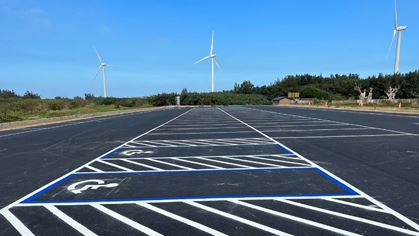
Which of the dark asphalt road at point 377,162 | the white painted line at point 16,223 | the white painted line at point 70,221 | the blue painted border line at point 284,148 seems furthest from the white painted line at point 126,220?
the blue painted border line at point 284,148

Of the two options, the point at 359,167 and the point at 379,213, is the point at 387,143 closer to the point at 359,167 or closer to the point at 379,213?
the point at 359,167

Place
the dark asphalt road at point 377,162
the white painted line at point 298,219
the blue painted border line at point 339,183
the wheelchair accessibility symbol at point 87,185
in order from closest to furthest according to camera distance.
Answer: the white painted line at point 298,219 < the dark asphalt road at point 377,162 < the blue painted border line at point 339,183 < the wheelchair accessibility symbol at point 87,185

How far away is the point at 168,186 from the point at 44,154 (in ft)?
22.2

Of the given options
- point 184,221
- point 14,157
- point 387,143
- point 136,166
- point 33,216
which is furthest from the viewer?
point 387,143

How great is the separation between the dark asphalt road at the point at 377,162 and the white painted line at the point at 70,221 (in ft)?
14.2

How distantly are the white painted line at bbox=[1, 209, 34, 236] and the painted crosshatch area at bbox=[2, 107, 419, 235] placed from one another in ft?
0.04

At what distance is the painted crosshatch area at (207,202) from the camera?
16.9ft

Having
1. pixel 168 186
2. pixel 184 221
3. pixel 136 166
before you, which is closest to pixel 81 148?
pixel 136 166

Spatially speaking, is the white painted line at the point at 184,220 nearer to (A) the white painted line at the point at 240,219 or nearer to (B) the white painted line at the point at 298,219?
(A) the white painted line at the point at 240,219

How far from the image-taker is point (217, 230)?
16.5 ft

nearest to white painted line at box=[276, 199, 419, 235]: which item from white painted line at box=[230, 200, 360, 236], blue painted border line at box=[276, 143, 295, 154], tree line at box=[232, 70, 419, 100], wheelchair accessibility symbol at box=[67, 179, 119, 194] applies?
white painted line at box=[230, 200, 360, 236]

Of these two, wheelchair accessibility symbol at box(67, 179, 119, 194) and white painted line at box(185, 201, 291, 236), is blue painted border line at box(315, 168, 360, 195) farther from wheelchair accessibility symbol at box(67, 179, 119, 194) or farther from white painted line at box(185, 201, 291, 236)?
wheelchair accessibility symbol at box(67, 179, 119, 194)

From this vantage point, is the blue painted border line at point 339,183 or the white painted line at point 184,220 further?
the blue painted border line at point 339,183

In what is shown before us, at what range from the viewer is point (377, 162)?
9.83 meters
